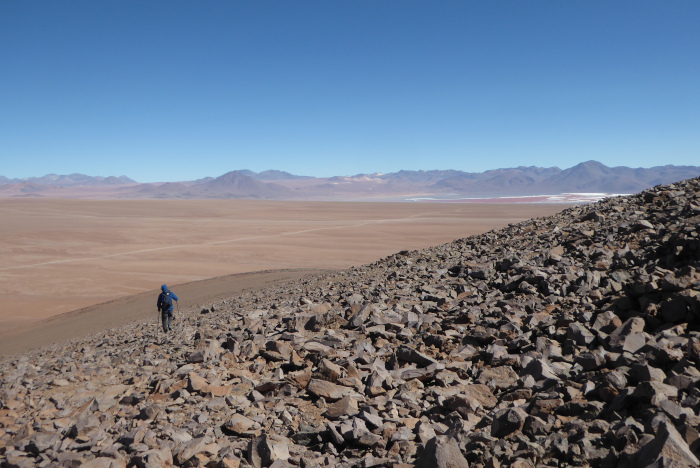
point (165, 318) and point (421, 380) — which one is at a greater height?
point (421, 380)

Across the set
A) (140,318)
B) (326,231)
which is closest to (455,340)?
(140,318)

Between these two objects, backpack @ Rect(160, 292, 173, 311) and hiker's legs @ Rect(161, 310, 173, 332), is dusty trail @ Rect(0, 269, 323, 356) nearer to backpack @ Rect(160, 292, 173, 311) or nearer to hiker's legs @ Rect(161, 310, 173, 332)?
hiker's legs @ Rect(161, 310, 173, 332)

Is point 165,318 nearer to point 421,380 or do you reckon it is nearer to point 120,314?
point 120,314

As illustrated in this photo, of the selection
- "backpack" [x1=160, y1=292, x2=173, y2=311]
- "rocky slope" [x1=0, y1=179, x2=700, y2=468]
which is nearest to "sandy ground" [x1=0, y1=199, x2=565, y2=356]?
"backpack" [x1=160, y1=292, x2=173, y2=311]

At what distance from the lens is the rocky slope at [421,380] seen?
364 cm

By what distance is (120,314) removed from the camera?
15.4 metres

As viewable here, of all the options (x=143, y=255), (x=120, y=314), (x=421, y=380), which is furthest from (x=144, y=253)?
(x=421, y=380)

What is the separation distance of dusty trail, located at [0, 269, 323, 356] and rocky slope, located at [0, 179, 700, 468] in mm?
4420

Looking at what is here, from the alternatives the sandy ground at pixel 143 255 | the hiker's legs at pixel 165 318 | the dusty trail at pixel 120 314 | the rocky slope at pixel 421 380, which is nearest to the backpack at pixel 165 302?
the hiker's legs at pixel 165 318

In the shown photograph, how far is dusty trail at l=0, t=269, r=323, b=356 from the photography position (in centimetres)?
1323

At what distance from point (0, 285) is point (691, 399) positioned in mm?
28659

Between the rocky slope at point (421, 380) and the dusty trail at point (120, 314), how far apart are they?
174 inches

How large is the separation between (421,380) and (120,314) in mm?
13128

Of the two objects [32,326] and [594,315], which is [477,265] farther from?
[32,326]
